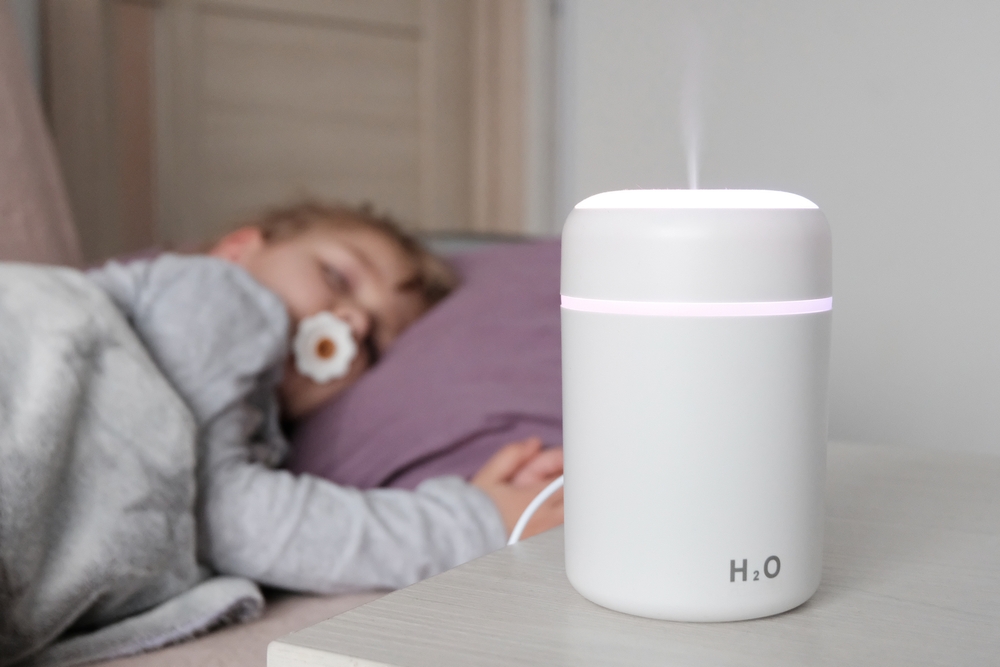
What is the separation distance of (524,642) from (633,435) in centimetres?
→ 9

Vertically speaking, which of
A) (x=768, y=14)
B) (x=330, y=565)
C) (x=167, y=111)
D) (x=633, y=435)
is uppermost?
(x=768, y=14)

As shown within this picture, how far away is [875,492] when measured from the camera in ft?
2.07

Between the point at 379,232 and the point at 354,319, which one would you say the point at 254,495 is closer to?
the point at 354,319

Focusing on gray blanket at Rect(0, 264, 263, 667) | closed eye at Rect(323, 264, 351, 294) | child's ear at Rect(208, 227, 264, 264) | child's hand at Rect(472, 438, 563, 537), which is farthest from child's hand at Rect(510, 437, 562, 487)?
child's ear at Rect(208, 227, 264, 264)

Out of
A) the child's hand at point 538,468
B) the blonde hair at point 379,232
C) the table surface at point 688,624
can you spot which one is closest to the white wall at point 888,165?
the blonde hair at point 379,232

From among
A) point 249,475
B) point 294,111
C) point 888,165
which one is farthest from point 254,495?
point 294,111

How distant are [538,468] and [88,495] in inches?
14.9

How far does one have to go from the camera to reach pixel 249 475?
0.84 metres

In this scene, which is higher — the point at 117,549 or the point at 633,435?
the point at 633,435

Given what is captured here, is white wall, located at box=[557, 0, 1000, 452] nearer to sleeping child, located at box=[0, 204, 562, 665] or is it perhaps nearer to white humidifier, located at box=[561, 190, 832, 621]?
sleeping child, located at box=[0, 204, 562, 665]

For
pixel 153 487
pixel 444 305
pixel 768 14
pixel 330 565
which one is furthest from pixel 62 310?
pixel 768 14

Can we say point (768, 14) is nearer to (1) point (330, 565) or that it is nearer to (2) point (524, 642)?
(1) point (330, 565)

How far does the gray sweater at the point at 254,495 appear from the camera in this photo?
31.2 inches

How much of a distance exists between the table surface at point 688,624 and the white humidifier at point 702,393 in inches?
0.6
